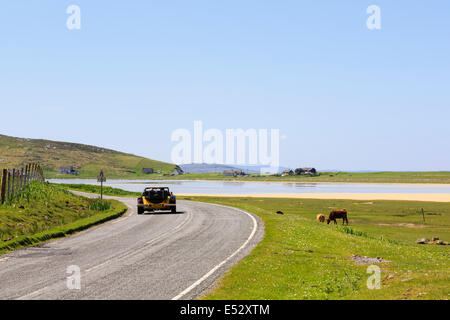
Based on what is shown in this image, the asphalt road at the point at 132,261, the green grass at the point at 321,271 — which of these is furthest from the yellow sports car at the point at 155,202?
the green grass at the point at 321,271

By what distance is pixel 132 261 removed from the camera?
17.0 metres

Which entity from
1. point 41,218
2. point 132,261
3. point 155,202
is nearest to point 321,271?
point 132,261

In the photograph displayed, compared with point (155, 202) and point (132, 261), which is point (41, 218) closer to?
point (155, 202)

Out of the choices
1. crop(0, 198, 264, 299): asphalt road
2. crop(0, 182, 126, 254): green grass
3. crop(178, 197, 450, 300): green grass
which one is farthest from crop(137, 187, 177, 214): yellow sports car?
crop(178, 197, 450, 300): green grass

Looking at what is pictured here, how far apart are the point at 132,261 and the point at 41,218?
17.0 meters

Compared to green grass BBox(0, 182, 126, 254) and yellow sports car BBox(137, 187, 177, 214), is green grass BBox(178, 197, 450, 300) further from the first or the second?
green grass BBox(0, 182, 126, 254)


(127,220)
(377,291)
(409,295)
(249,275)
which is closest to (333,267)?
(249,275)

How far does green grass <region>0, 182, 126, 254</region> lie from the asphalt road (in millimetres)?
1150

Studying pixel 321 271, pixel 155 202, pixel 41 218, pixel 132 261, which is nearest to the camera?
pixel 321 271

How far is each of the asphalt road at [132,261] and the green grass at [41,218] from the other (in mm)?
1150

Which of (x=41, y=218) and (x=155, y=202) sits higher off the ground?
(x=155, y=202)

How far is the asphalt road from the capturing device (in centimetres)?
1237

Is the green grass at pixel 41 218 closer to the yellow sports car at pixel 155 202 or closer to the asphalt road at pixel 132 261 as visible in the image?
the asphalt road at pixel 132 261
